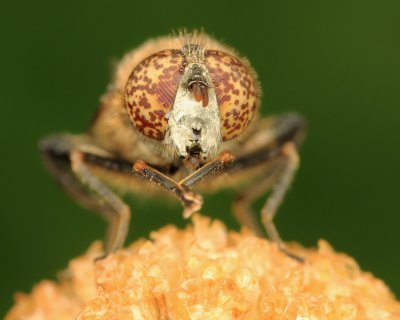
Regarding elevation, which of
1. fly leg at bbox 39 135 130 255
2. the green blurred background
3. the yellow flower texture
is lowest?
the yellow flower texture

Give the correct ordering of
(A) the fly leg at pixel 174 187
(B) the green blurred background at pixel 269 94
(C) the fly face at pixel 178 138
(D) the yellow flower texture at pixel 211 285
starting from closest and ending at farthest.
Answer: (A) the fly leg at pixel 174 187
(D) the yellow flower texture at pixel 211 285
(C) the fly face at pixel 178 138
(B) the green blurred background at pixel 269 94

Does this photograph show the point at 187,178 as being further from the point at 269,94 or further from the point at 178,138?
the point at 269,94

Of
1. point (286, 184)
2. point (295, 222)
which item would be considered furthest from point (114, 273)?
point (295, 222)

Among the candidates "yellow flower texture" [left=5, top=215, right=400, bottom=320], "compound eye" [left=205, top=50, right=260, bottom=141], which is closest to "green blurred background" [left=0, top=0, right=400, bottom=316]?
"yellow flower texture" [left=5, top=215, right=400, bottom=320]

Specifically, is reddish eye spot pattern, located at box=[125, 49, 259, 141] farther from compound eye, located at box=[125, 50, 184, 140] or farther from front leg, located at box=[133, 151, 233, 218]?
front leg, located at box=[133, 151, 233, 218]

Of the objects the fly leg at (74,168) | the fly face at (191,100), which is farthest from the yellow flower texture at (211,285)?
the fly face at (191,100)

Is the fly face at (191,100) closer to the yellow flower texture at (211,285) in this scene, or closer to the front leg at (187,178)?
the front leg at (187,178)
